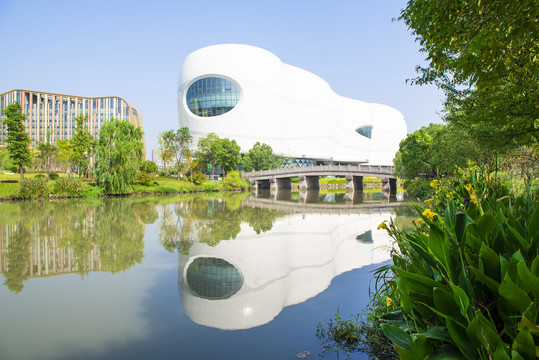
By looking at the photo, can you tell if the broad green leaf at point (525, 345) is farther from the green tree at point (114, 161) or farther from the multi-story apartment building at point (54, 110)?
the multi-story apartment building at point (54, 110)

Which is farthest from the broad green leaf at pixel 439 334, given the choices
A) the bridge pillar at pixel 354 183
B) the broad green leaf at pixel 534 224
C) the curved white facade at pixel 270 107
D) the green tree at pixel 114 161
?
the curved white facade at pixel 270 107

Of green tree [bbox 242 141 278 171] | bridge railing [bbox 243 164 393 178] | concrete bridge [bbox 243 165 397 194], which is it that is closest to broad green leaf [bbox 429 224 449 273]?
concrete bridge [bbox 243 165 397 194]

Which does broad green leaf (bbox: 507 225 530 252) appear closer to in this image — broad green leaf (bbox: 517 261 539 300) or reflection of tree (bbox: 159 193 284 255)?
broad green leaf (bbox: 517 261 539 300)

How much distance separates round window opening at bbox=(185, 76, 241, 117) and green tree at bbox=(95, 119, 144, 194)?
30.6 m

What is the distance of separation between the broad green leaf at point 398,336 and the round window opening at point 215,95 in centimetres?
5936

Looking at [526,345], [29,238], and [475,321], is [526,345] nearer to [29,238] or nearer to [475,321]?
[475,321]

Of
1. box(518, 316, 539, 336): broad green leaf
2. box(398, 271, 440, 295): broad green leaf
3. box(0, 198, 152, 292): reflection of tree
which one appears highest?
box(398, 271, 440, 295): broad green leaf

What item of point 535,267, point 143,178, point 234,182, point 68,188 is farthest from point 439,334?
point 234,182

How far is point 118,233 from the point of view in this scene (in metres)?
10.9

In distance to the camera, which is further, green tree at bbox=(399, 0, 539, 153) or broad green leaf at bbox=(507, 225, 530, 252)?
green tree at bbox=(399, 0, 539, 153)

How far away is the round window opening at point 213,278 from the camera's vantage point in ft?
17.5

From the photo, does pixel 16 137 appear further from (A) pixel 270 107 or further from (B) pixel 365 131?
(B) pixel 365 131

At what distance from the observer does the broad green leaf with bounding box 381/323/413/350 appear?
5.08ft

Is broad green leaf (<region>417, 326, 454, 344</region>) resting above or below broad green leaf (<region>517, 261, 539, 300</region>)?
below
